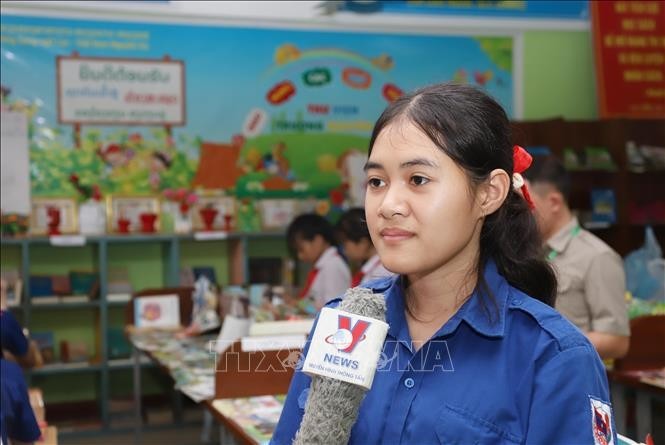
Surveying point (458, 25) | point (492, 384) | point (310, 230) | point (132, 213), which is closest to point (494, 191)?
point (492, 384)

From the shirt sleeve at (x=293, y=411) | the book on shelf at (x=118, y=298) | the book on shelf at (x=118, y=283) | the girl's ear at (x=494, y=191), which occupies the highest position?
the girl's ear at (x=494, y=191)

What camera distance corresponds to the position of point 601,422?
4.34ft

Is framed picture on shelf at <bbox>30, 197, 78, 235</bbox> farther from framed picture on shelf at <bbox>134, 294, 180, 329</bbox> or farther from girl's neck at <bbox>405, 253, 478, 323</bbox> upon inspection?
girl's neck at <bbox>405, 253, 478, 323</bbox>

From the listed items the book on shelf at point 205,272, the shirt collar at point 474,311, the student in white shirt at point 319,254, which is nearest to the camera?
the shirt collar at point 474,311

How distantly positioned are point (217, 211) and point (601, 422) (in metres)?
5.45

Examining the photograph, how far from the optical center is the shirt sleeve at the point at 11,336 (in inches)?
154

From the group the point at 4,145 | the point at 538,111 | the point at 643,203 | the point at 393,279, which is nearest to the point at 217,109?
the point at 4,145

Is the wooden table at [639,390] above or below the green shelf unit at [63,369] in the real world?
above

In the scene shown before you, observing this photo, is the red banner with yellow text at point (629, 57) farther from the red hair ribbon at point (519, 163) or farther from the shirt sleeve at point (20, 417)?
the red hair ribbon at point (519, 163)

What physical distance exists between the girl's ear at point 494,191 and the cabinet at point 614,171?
220 inches

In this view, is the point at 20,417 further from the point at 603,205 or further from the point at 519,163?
the point at 603,205

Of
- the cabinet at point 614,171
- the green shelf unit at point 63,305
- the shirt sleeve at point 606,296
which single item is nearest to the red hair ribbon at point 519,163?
the shirt sleeve at point 606,296

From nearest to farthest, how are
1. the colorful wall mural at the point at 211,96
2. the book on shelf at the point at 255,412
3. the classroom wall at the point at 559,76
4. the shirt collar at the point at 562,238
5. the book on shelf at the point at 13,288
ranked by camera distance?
1. the book on shelf at the point at 255,412
2. the shirt collar at the point at 562,238
3. the book on shelf at the point at 13,288
4. the colorful wall mural at the point at 211,96
5. the classroom wall at the point at 559,76

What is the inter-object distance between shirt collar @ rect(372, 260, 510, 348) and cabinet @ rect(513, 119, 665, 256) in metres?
5.60
